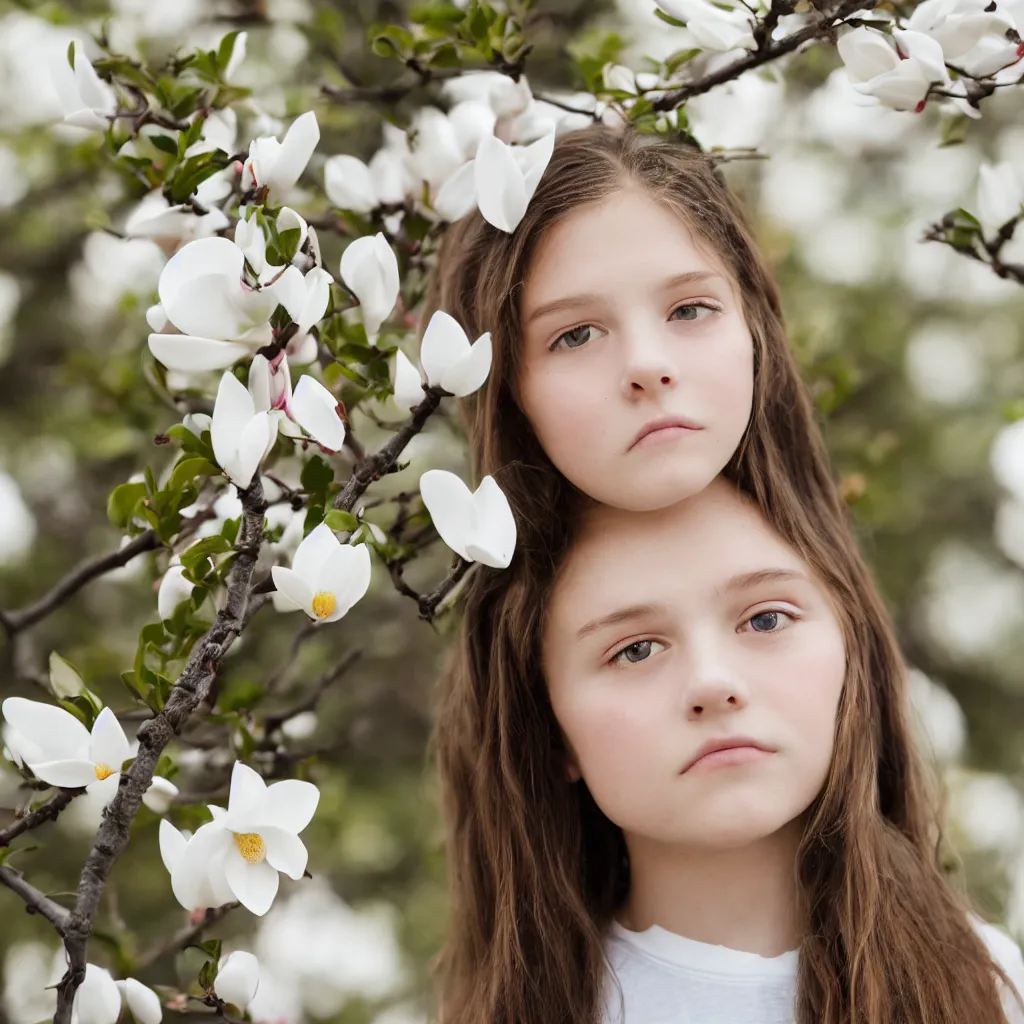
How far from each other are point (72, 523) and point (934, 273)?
5.82 feet

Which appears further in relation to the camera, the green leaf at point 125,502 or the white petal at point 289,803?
the green leaf at point 125,502

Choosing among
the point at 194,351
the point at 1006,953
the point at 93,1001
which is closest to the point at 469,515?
the point at 194,351

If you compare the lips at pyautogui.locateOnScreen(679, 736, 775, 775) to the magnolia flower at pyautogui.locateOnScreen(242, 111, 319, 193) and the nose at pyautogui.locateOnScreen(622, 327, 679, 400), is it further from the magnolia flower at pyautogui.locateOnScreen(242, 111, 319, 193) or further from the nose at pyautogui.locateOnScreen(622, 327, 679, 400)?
the magnolia flower at pyautogui.locateOnScreen(242, 111, 319, 193)

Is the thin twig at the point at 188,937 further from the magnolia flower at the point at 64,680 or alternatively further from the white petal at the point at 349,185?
the white petal at the point at 349,185

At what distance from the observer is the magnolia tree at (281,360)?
0.86 m

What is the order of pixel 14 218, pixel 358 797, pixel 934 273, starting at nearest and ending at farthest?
pixel 14 218
pixel 358 797
pixel 934 273

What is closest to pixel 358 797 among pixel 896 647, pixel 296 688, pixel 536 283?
pixel 296 688

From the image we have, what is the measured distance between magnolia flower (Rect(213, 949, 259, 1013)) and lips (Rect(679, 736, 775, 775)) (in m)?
0.40

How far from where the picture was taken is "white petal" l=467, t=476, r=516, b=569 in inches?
37.0

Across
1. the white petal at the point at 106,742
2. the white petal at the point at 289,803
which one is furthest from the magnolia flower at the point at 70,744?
the white petal at the point at 289,803

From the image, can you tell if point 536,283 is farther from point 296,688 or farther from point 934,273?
point 934,273

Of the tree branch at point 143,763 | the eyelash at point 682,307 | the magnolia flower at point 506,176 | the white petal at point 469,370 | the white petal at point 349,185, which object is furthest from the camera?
the white petal at point 349,185

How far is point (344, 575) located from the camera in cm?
87

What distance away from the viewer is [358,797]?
241 cm
